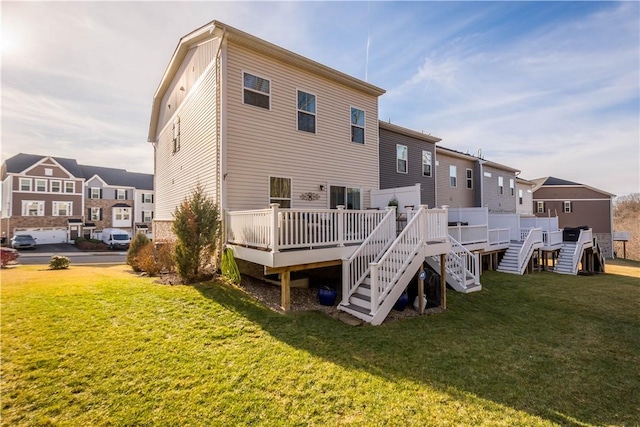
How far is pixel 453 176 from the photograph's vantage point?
1955 cm

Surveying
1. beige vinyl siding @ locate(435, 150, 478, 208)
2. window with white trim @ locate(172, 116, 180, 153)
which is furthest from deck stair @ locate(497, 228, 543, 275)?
window with white trim @ locate(172, 116, 180, 153)

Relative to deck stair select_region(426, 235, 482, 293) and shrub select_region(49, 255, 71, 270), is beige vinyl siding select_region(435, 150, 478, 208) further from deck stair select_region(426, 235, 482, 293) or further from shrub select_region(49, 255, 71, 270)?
shrub select_region(49, 255, 71, 270)

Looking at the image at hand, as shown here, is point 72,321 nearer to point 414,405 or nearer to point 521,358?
point 414,405

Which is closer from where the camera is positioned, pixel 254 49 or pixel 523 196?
pixel 254 49

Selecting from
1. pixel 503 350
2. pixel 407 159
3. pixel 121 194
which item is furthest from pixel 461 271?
pixel 121 194

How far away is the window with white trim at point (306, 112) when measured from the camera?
10258 mm

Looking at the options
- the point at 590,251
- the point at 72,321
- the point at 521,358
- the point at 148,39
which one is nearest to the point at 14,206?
the point at 148,39

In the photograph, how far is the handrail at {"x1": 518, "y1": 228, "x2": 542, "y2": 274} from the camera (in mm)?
14570

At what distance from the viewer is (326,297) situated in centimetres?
729

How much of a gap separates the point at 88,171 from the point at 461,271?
4565 cm

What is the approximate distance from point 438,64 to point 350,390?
41.3 feet

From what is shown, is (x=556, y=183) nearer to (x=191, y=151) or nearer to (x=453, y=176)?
(x=453, y=176)

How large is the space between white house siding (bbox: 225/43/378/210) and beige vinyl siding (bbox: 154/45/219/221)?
29.3 inches

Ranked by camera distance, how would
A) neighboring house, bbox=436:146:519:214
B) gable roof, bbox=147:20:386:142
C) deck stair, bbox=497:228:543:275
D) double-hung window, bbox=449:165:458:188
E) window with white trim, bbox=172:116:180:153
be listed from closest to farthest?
gable roof, bbox=147:20:386:142
window with white trim, bbox=172:116:180:153
deck stair, bbox=497:228:543:275
neighboring house, bbox=436:146:519:214
double-hung window, bbox=449:165:458:188
